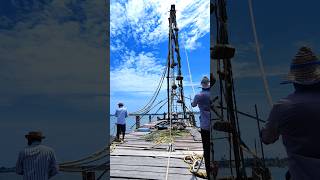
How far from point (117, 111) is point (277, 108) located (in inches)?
337

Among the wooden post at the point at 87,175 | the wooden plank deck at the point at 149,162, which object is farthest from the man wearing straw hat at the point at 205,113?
the wooden post at the point at 87,175

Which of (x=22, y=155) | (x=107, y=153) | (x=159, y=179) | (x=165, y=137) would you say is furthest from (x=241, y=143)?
(x=165, y=137)

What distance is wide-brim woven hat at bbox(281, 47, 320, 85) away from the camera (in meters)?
2.39

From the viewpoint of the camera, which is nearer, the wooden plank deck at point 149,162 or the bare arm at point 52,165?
the bare arm at point 52,165

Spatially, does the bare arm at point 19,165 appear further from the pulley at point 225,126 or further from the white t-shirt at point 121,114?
the white t-shirt at point 121,114

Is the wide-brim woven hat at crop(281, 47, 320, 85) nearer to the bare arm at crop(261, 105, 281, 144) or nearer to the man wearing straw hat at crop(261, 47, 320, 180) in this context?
the man wearing straw hat at crop(261, 47, 320, 180)

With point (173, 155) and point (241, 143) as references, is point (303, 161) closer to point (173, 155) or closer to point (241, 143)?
point (241, 143)

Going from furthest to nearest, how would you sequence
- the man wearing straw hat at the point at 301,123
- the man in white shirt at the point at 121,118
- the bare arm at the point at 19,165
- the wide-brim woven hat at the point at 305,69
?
the man in white shirt at the point at 121,118
the bare arm at the point at 19,165
the wide-brim woven hat at the point at 305,69
the man wearing straw hat at the point at 301,123

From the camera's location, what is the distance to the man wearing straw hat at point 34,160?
4.20 metres

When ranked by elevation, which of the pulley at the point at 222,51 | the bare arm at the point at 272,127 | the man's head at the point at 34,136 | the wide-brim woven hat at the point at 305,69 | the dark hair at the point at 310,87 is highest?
the pulley at the point at 222,51

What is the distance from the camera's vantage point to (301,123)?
227 centimetres

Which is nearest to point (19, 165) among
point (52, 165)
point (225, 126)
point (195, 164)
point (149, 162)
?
point (52, 165)

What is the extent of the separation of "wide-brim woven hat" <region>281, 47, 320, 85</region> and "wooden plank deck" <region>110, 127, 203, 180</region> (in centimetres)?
321

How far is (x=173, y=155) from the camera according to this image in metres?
7.34
